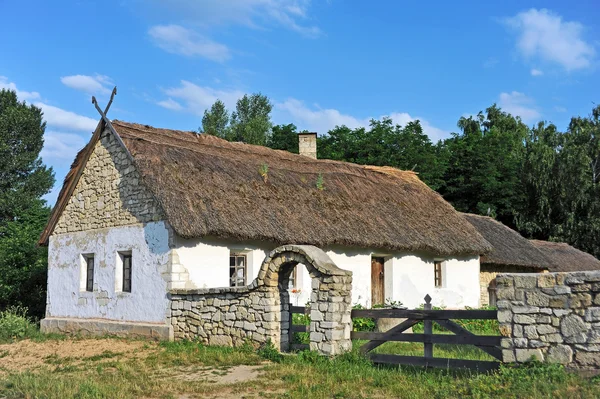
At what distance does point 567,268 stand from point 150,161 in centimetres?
1970

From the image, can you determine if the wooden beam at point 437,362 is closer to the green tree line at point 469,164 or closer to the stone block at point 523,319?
the stone block at point 523,319

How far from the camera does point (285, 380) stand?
28.5ft

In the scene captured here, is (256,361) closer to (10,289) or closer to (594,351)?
(594,351)

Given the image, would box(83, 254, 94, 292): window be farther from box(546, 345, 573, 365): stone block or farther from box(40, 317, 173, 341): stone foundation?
box(546, 345, 573, 365): stone block

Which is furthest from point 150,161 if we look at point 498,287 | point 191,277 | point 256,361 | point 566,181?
point 566,181

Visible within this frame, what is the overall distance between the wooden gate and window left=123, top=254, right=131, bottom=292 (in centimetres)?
691

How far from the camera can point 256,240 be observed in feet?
48.0

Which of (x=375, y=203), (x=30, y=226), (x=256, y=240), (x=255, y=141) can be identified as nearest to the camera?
(x=256, y=240)

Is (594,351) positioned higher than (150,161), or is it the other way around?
(150,161)

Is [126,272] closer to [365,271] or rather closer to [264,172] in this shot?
[264,172]

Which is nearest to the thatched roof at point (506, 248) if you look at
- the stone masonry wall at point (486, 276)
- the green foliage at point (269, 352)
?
the stone masonry wall at point (486, 276)

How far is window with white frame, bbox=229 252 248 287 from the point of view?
1476cm

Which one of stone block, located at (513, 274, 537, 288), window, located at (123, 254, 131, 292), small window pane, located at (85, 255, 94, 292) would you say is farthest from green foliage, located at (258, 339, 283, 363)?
small window pane, located at (85, 255, 94, 292)

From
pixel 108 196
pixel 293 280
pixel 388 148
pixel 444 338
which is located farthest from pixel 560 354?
pixel 388 148
